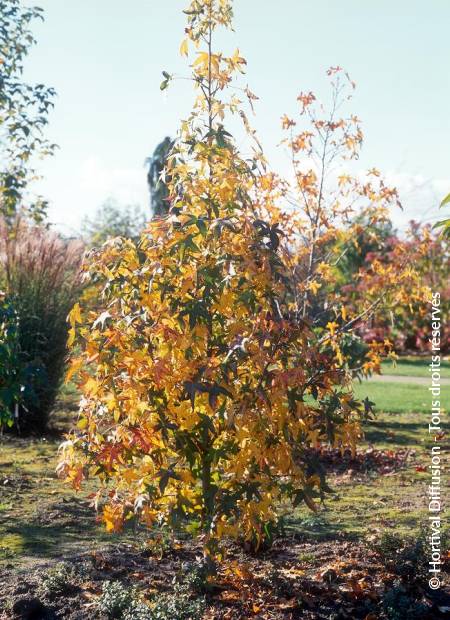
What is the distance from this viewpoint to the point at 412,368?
703 inches

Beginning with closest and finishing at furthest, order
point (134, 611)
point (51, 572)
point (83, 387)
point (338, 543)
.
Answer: point (134, 611) < point (83, 387) < point (51, 572) < point (338, 543)

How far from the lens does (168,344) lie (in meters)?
3.58

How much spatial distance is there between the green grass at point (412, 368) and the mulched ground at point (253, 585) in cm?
1208

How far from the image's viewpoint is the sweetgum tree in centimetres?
348

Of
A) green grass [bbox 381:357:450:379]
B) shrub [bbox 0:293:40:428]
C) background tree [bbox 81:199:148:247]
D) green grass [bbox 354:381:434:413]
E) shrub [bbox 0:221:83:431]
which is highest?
background tree [bbox 81:199:148:247]

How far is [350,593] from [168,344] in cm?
145

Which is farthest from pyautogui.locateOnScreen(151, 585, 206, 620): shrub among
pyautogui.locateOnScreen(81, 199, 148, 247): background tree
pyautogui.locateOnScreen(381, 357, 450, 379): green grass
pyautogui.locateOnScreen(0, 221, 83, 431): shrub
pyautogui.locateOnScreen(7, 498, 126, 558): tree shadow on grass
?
pyautogui.locateOnScreen(81, 199, 148, 247): background tree

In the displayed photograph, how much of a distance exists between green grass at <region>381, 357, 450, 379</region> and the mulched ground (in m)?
12.1

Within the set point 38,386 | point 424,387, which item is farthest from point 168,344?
point 424,387

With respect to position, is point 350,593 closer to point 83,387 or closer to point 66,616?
point 66,616

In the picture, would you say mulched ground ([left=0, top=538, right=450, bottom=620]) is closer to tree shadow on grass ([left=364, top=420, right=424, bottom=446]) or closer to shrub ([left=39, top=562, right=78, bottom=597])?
shrub ([left=39, top=562, right=78, bottom=597])

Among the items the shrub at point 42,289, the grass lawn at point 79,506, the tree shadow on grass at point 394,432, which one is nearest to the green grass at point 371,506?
the grass lawn at point 79,506

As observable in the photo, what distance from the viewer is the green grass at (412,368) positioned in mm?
16453

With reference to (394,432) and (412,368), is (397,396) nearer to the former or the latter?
(394,432)
